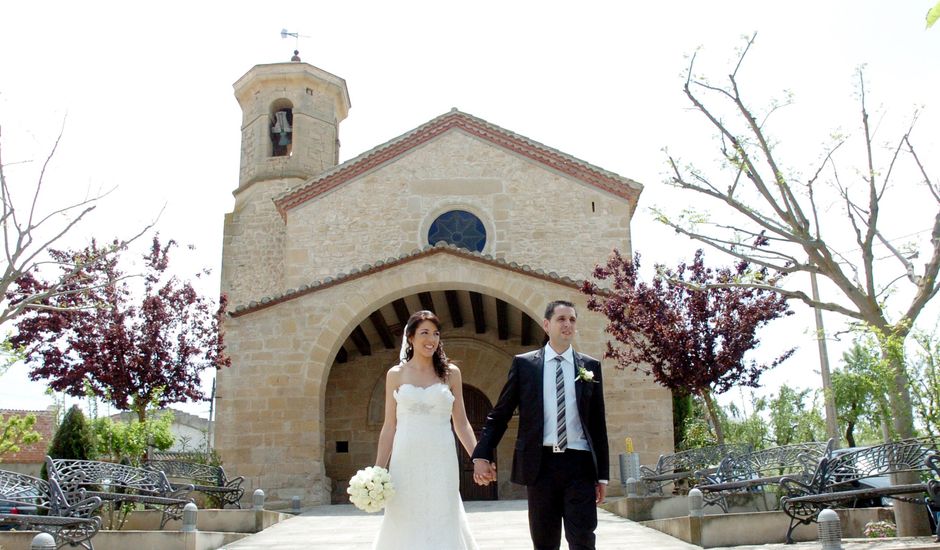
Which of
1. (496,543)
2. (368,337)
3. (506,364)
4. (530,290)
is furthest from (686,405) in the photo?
(496,543)

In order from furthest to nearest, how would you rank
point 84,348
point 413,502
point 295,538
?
point 84,348 → point 295,538 → point 413,502

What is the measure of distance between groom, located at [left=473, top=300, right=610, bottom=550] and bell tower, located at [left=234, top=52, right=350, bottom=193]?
18.3 m

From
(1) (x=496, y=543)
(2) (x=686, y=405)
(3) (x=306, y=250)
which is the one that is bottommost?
(1) (x=496, y=543)

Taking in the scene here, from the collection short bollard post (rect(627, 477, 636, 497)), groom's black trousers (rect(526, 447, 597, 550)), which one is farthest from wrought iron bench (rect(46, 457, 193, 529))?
short bollard post (rect(627, 477, 636, 497))

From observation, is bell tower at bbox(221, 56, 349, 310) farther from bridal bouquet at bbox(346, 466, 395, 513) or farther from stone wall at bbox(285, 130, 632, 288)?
bridal bouquet at bbox(346, 466, 395, 513)

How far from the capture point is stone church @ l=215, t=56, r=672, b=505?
13.9 metres

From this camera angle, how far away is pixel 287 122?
2292cm

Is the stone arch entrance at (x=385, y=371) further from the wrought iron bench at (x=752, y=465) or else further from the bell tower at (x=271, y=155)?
the wrought iron bench at (x=752, y=465)

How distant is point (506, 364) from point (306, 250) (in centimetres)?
533

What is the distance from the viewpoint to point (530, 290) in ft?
47.0

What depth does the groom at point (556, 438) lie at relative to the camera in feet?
15.1

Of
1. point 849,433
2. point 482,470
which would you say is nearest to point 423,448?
point 482,470

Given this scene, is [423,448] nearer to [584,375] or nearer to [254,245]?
[584,375]

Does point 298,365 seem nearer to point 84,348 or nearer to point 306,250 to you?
point 84,348
